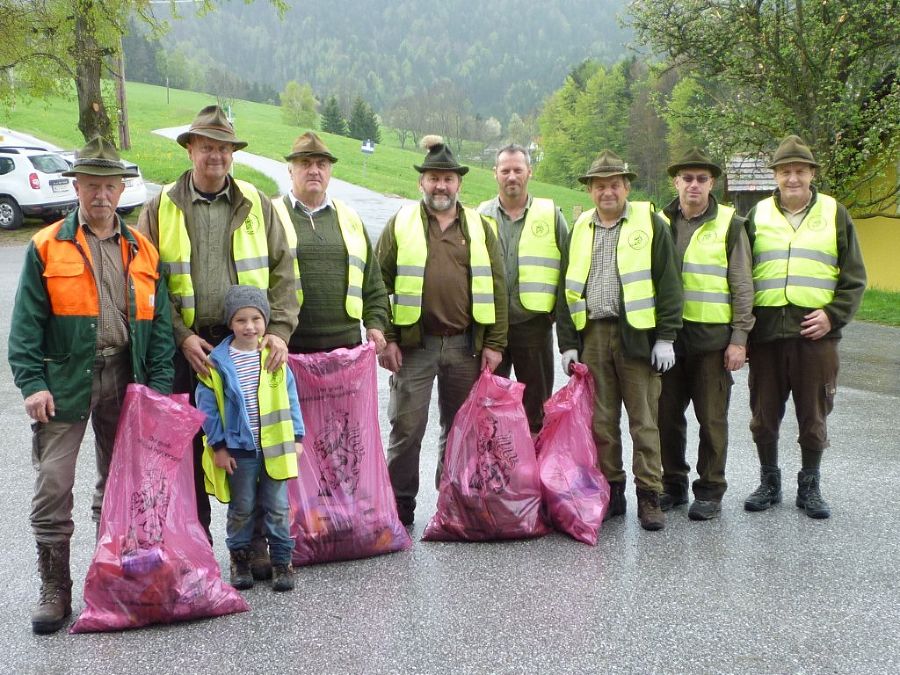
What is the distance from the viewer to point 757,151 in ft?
49.7

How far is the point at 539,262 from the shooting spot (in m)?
4.99

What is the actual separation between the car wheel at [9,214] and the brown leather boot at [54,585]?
1679cm

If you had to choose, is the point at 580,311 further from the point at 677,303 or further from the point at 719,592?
the point at 719,592

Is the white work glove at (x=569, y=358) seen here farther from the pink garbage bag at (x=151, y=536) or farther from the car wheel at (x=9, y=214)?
the car wheel at (x=9, y=214)

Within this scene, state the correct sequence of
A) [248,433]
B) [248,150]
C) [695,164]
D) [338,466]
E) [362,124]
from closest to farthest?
[248,433] < [338,466] < [695,164] < [248,150] < [362,124]

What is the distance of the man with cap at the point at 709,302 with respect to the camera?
4.85 metres

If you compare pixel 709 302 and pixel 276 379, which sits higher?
pixel 709 302

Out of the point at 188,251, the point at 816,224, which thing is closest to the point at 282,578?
the point at 188,251

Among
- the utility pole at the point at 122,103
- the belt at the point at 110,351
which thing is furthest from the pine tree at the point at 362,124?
the belt at the point at 110,351

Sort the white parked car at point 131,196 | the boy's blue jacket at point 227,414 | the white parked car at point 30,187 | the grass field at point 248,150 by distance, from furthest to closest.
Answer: the grass field at point 248,150 < the white parked car at point 131,196 < the white parked car at point 30,187 < the boy's blue jacket at point 227,414

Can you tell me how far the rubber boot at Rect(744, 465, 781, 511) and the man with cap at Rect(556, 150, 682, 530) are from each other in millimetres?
588

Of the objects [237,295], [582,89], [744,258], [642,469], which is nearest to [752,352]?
[744,258]

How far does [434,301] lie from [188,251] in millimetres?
1339

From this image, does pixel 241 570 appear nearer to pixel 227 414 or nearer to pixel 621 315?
pixel 227 414
